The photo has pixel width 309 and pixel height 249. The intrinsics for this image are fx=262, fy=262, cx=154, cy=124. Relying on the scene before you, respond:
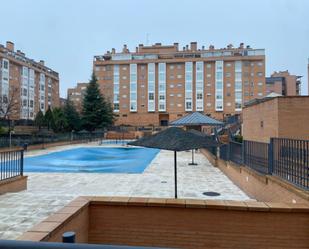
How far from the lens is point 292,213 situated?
4469 millimetres

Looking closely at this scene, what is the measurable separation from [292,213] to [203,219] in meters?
1.51

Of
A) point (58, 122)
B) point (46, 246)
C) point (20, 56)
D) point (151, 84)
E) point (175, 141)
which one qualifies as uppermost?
point (20, 56)

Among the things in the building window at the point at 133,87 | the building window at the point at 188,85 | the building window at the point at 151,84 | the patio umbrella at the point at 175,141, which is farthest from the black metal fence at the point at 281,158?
the building window at the point at 133,87

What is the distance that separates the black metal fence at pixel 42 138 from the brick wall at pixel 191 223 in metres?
18.6

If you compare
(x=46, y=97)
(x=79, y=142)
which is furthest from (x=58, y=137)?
(x=46, y=97)

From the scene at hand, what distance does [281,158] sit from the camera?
19.5 ft

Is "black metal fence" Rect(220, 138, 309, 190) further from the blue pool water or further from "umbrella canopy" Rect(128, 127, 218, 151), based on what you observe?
the blue pool water

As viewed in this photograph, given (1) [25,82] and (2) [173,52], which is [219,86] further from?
(1) [25,82]

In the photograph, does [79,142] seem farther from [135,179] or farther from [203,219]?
[203,219]

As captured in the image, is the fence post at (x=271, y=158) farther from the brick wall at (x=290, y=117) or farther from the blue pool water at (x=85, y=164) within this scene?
the blue pool water at (x=85, y=164)

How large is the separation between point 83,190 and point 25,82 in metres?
59.3

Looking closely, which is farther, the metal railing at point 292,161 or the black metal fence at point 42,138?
the black metal fence at point 42,138

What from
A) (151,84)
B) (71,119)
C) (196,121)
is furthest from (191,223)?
(151,84)

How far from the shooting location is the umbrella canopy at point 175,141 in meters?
5.66
